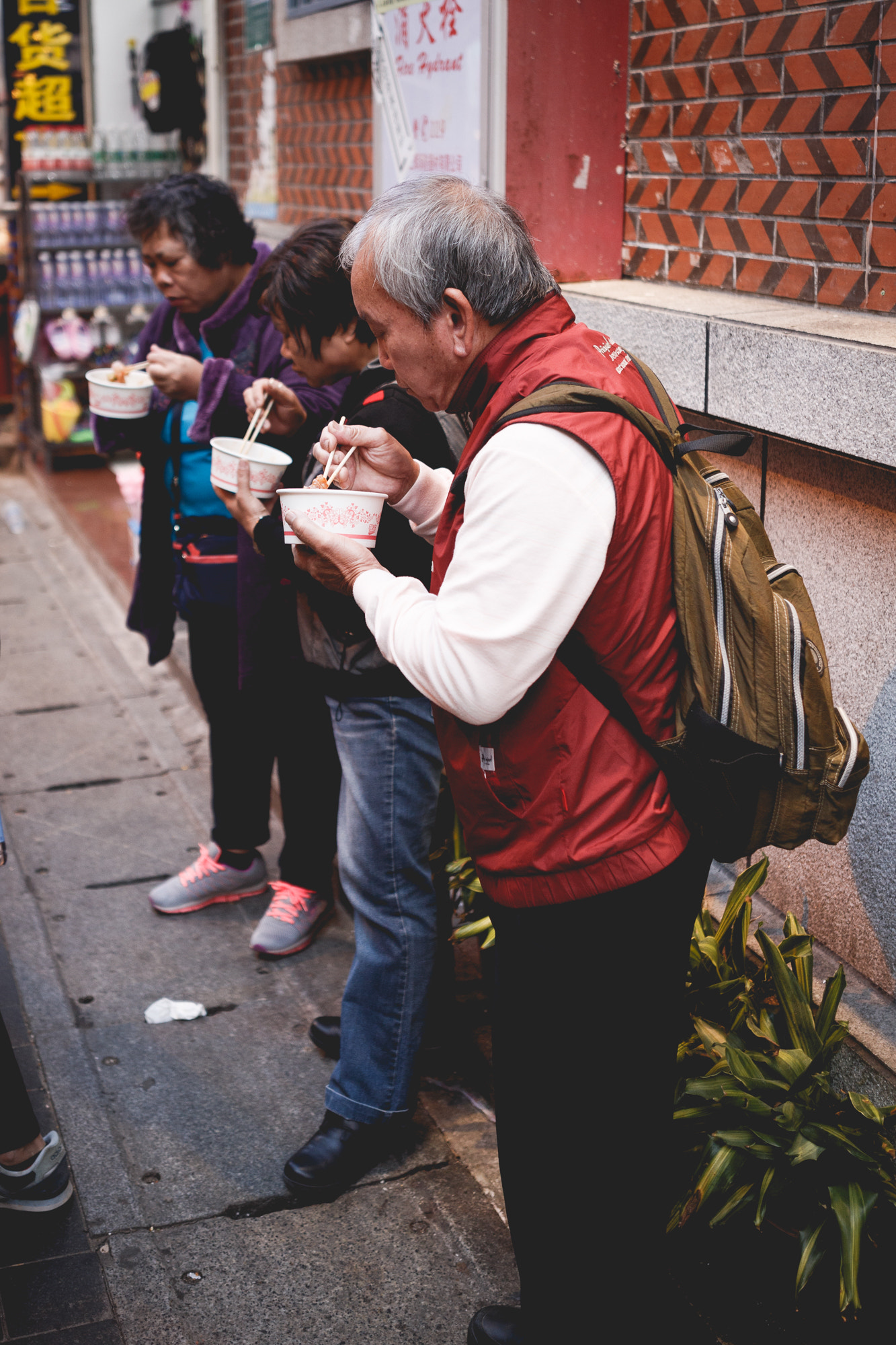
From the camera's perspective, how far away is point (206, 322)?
3.46 meters

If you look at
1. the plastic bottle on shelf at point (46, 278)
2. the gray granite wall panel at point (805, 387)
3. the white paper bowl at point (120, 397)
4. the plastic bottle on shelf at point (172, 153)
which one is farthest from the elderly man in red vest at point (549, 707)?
the plastic bottle on shelf at point (172, 153)

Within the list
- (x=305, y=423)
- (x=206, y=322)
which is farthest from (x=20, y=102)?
(x=305, y=423)

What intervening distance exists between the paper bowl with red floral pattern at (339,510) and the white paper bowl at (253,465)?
1.96 feet

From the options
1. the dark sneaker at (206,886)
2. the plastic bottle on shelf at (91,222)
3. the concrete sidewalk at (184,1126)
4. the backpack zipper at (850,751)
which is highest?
the plastic bottle on shelf at (91,222)

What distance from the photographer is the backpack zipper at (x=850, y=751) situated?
1931 millimetres

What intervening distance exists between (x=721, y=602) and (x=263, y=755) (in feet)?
7.84

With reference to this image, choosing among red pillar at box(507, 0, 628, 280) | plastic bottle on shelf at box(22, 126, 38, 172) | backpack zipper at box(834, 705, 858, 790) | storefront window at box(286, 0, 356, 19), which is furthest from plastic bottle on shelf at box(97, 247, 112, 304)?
backpack zipper at box(834, 705, 858, 790)

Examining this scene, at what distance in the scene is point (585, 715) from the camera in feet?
6.05

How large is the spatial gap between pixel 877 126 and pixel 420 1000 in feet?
7.20

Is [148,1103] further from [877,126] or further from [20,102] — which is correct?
[20,102]

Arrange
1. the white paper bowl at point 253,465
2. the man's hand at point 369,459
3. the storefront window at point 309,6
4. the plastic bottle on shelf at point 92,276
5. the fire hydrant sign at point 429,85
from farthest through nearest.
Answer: the plastic bottle on shelf at point 92,276 → the storefront window at point 309,6 → the fire hydrant sign at point 429,85 → the white paper bowl at point 253,465 → the man's hand at point 369,459

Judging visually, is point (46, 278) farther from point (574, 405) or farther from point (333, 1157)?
point (574, 405)

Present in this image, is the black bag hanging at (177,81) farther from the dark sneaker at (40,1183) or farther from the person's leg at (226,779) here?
the dark sneaker at (40,1183)

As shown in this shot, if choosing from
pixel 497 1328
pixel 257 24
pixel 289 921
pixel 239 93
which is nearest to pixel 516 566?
pixel 497 1328
